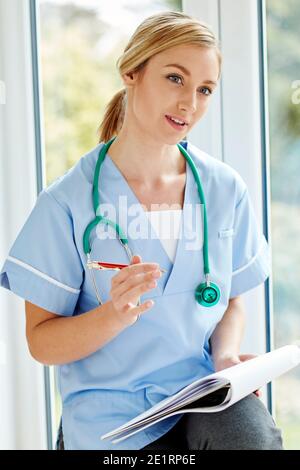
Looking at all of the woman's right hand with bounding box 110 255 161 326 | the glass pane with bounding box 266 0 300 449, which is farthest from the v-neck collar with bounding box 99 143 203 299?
the glass pane with bounding box 266 0 300 449

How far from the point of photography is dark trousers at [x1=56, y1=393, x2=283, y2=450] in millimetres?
→ 1092

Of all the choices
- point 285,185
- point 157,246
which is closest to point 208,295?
point 157,246

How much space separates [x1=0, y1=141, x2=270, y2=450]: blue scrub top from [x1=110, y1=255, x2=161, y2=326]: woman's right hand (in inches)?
4.7

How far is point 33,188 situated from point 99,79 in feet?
0.90

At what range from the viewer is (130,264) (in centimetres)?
115

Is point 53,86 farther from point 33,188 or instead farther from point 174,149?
point 174,149

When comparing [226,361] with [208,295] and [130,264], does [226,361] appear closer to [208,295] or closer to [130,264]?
[208,295]

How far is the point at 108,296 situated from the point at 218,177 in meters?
0.30

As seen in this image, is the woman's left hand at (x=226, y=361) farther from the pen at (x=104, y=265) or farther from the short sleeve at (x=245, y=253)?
the pen at (x=104, y=265)

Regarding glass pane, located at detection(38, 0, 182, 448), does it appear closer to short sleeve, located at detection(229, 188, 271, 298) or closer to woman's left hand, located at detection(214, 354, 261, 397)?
short sleeve, located at detection(229, 188, 271, 298)

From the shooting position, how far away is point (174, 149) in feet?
4.29

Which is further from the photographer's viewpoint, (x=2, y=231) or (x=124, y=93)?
(x=2, y=231)
